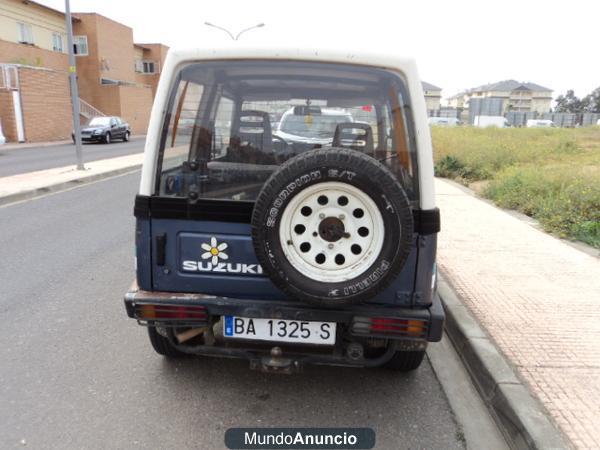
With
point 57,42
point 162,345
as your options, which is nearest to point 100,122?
point 57,42

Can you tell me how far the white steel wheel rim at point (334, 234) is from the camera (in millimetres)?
2473

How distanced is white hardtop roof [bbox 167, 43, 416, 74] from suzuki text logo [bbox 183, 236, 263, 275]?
0.99 meters

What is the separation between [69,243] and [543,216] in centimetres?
698

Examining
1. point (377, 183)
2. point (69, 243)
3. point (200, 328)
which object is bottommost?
point (69, 243)

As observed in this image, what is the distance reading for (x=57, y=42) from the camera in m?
38.5

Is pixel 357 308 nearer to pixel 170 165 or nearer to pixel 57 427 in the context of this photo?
pixel 170 165

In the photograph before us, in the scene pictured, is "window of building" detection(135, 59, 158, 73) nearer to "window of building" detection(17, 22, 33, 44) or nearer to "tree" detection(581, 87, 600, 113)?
"window of building" detection(17, 22, 33, 44)

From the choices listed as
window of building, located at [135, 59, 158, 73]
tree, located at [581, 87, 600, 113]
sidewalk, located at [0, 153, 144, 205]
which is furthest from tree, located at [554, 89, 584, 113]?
sidewalk, located at [0, 153, 144, 205]

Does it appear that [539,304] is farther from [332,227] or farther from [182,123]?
[182,123]

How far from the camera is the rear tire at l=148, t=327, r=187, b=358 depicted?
131 inches

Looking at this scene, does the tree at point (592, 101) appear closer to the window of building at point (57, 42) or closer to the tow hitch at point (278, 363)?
the window of building at point (57, 42)

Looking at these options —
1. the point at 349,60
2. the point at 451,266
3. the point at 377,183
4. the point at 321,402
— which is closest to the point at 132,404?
the point at 321,402

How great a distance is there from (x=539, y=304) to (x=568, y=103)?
4720 inches

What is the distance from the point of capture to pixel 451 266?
5504 mm
